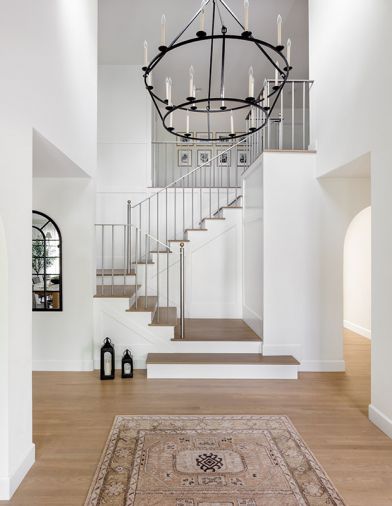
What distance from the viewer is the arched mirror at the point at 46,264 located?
4984 mm

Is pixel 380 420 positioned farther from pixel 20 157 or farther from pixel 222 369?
pixel 20 157

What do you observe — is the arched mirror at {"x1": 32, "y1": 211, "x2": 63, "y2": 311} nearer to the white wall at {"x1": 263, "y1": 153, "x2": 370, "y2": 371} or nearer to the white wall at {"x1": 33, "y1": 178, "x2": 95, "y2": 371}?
the white wall at {"x1": 33, "y1": 178, "x2": 95, "y2": 371}

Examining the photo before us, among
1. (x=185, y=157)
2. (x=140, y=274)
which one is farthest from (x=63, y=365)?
(x=185, y=157)

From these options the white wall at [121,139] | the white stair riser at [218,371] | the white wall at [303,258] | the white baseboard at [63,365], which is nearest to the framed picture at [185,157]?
the white wall at [121,139]

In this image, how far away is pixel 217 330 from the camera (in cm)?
557

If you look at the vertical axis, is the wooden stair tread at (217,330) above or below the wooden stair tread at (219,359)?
above

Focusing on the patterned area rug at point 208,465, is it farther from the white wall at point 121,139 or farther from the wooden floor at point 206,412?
the white wall at point 121,139

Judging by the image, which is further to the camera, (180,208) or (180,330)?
(180,208)

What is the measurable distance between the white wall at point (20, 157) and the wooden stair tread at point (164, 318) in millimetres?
2423

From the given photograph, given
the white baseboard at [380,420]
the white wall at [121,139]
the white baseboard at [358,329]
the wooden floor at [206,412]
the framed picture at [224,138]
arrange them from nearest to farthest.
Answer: the wooden floor at [206,412] < the white baseboard at [380,420] < the framed picture at [224,138] < the white baseboard at [358,329] < the white wall at [121,139]

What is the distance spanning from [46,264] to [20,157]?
105 inches


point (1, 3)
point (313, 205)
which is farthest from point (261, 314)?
point (1, 3)

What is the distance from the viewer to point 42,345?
495cm

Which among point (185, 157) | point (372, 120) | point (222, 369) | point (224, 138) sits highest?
point (185, 157)
